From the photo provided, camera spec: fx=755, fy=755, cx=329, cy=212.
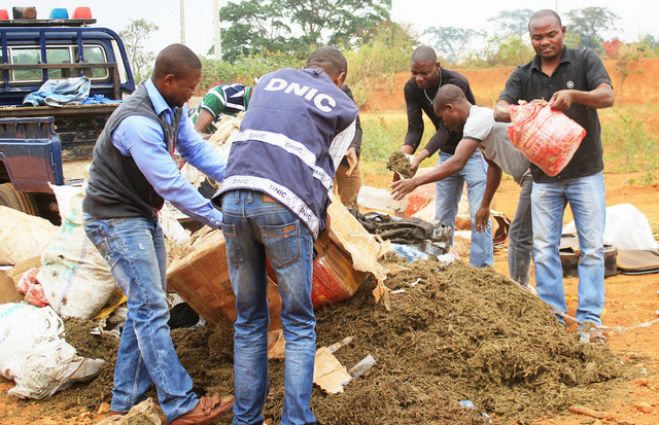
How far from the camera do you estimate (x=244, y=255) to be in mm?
3291

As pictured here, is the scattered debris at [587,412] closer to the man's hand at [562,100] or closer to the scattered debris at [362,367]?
the scattered debris at [362,367]

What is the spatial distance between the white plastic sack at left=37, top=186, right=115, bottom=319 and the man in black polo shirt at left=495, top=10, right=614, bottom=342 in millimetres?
2724

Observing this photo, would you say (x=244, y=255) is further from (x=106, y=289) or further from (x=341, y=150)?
(x=106, y=289)

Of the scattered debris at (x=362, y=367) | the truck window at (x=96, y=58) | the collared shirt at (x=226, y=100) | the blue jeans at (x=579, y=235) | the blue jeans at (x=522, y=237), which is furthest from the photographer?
the truck window at (x=96, y=58)

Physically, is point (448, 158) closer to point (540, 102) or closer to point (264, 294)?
point (540, 102)

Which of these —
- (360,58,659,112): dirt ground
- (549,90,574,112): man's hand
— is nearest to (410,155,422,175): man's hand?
(549,90,574,112): man's hand

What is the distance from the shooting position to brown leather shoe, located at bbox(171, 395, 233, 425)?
3615mm

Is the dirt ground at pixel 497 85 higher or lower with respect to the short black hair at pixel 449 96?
lower

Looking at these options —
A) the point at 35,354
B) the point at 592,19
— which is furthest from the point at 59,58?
the point at 592,19

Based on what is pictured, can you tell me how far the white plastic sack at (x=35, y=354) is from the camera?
4.20 metres

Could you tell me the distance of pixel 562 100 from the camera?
4.48m

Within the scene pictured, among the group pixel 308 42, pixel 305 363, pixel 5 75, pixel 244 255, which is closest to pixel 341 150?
pixel 244 255

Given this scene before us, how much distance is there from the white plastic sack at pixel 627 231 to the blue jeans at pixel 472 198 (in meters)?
1.55

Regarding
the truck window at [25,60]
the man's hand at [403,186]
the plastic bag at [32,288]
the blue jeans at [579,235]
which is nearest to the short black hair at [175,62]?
the plastic bag at [32,288]
